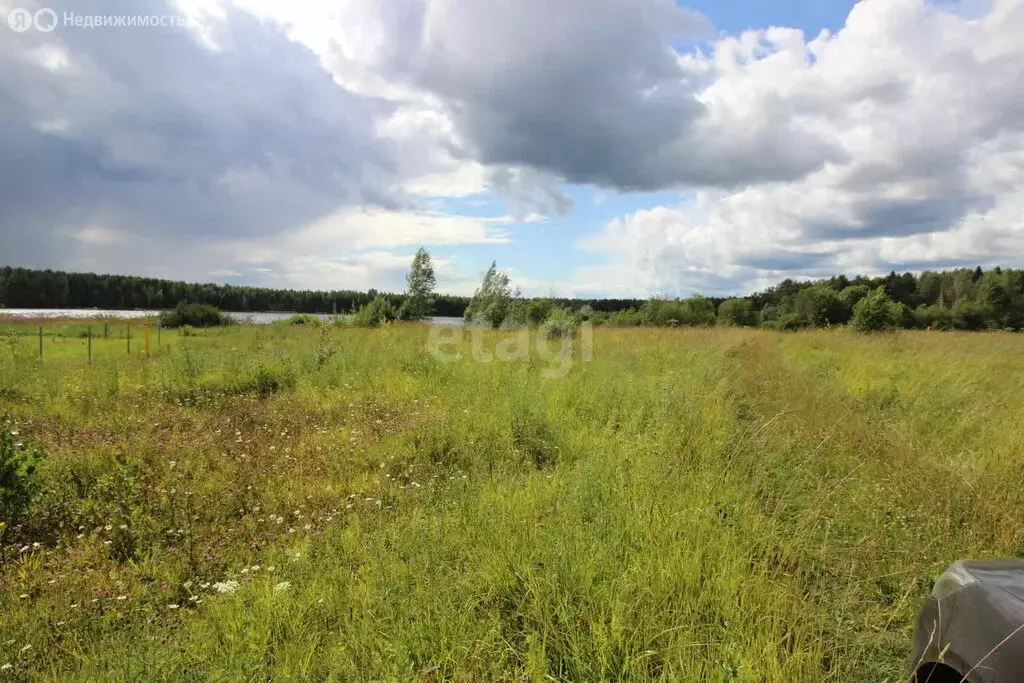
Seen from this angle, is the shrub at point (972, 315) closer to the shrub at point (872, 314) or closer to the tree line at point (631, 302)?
the tree line at point (631, 302)

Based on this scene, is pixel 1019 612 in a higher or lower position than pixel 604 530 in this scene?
higher

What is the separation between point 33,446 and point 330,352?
263 inches

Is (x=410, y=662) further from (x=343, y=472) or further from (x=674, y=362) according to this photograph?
(x=674, y=362)

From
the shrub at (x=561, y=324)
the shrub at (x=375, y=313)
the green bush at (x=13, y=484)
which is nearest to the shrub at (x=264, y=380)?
the green bush at (x=13, y=484)

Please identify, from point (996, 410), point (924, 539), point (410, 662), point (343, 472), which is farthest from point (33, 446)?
point (996, 410)

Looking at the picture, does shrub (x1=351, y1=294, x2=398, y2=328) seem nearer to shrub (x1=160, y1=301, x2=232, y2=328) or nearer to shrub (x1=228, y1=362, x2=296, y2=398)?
shrub (x1=228, y1=362, x2=296, y2=398)

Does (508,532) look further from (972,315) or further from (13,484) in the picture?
(972,315)

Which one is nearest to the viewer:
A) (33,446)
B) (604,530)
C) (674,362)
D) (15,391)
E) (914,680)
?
(914,680)

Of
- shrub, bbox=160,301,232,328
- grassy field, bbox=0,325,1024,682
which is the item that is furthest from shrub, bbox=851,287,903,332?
shrub, bbox=160,301,232,328

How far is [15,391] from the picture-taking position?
342 inches

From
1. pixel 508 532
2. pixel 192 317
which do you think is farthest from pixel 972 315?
pixel 192 317

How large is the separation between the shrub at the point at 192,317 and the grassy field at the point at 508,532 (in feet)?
147

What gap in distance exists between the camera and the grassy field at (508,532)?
2.35 m

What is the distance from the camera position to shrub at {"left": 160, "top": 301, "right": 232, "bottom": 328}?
46938 millimetres
